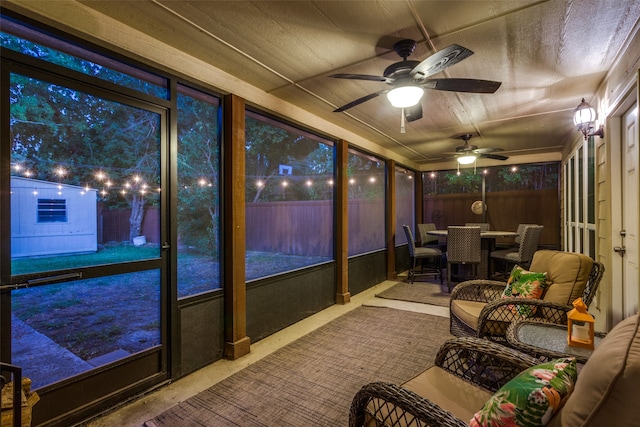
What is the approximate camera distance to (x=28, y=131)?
5.41 feet

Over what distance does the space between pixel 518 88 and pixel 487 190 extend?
4.11 meters

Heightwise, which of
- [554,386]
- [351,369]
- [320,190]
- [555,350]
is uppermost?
[320,190]

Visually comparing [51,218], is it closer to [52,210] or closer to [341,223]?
[52,210]

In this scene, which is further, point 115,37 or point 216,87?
point 216,87

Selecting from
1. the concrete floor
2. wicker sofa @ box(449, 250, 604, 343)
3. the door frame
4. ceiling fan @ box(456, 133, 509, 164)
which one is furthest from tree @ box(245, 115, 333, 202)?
the door frame

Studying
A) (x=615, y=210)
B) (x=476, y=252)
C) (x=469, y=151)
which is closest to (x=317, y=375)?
(x=615, y=210)

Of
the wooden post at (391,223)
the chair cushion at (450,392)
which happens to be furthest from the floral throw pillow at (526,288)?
the wooden post at (391,223)

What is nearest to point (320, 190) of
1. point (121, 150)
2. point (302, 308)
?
point (302, 308)

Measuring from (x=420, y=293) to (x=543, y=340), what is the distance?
3013 mm

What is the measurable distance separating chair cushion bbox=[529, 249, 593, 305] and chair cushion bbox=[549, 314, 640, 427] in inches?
65.2

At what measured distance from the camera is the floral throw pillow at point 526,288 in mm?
2166

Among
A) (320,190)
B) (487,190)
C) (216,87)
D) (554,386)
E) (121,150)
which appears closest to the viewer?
(554,386)

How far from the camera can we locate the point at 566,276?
221 cm

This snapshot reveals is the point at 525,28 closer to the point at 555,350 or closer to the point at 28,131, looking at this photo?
the point at 555,350
